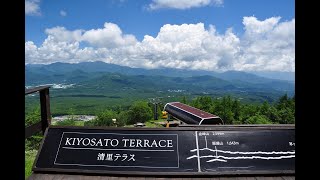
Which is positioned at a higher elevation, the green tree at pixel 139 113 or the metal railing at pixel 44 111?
the metal railing at pixel 44 111

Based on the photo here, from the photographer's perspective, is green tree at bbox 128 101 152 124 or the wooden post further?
green tree at bbox 128 101 152 124

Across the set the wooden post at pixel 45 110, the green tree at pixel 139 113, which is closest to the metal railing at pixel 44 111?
the wooden post at pixel 45 110

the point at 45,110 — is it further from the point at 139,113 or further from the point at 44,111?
the point at 139,113

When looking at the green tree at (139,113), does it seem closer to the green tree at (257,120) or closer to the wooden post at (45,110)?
the green tree at (257,120)

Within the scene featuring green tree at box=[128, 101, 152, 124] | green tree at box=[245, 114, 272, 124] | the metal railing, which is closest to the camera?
the metal railing

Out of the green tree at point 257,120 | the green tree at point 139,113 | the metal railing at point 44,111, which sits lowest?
the green tree at point 257,120

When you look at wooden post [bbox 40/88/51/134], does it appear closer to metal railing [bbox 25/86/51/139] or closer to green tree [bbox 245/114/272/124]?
metal railing [bbox 25/86/51/139]

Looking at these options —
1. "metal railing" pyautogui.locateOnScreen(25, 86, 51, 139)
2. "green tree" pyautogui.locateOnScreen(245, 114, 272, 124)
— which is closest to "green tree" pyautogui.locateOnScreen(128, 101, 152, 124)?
"green tree" pyautogui.locateOnScreen(245, 114, 272, 124)

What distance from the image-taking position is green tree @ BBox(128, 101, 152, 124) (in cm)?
1219

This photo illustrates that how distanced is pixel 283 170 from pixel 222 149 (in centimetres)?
84

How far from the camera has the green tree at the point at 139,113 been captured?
1219cm

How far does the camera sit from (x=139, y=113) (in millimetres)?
12625
